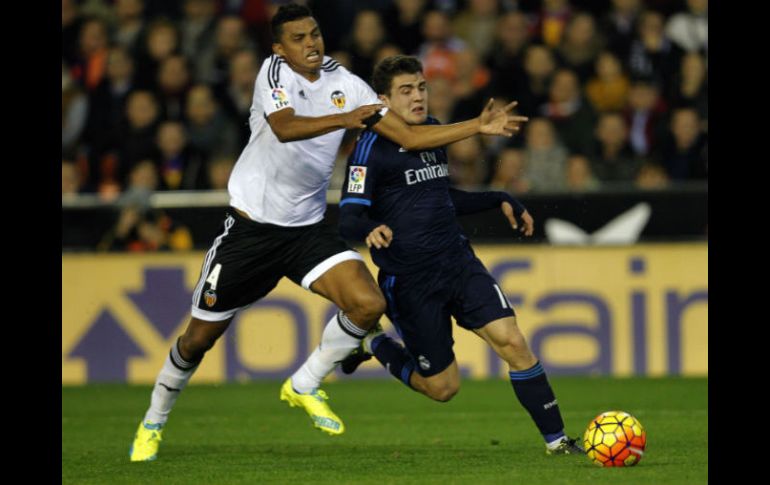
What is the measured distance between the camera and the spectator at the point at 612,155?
1397 centimetres

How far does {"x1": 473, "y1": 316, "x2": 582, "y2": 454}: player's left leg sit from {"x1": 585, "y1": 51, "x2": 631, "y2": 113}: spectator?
752 centimetres

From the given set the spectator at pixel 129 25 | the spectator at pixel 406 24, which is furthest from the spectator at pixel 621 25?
the spectator at pixel 129 25

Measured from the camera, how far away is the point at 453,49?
50.8 feet

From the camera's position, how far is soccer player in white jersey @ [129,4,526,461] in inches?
314

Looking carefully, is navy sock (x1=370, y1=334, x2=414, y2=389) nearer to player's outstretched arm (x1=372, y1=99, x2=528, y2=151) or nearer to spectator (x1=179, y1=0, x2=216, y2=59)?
player's outstretched arm (x1=372, y1=99, x2=528, y2=151)

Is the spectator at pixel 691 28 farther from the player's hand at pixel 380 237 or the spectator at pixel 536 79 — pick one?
the player's hand at pixel 380 237

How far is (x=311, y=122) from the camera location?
24.6 feet

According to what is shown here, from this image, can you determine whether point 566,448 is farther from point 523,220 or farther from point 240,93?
point 240,93

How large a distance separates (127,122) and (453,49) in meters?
3.66

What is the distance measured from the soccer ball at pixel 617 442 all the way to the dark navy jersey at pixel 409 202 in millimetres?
1411

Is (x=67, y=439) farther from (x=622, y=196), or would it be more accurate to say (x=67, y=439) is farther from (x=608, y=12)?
(x=608, y=12)

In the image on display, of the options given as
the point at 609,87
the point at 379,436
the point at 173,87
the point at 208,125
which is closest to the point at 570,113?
the point at 609,87

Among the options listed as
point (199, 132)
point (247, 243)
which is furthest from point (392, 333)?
point (247, 243)

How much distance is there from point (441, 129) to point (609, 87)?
7.63 m
